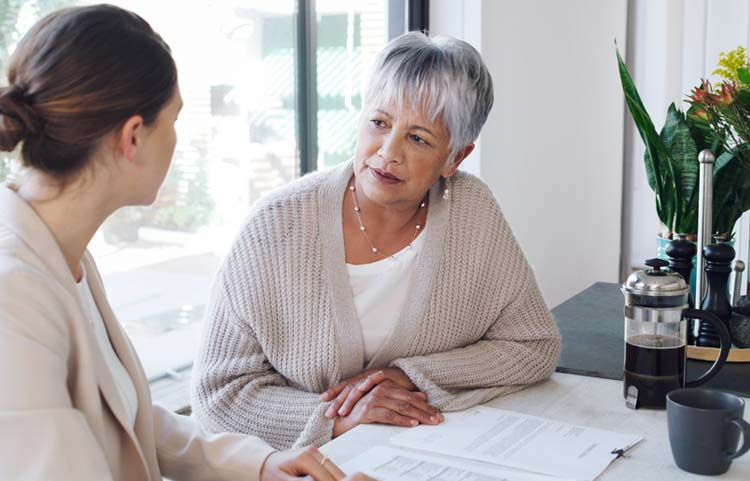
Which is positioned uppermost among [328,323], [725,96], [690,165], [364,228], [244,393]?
[725,96]

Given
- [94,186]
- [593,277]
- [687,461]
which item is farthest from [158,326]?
[593,277]

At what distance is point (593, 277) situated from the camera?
3.95m

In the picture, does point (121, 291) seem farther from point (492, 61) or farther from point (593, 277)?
point (593, 277)

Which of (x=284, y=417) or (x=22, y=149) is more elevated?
(x=22, y=149)

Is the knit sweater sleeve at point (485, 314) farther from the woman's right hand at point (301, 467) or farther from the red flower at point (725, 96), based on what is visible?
the red flower at point (725, 96)

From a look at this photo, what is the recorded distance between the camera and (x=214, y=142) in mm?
2682

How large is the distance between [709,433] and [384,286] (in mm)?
724

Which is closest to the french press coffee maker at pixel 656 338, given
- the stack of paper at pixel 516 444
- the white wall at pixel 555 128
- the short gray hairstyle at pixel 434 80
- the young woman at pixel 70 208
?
the stack of paper at pixel 516 444

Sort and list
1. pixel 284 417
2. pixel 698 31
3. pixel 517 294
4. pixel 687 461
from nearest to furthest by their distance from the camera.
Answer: pixel 687 461 → pixel 284 417 → pixel 517 294 → pixel 698 31

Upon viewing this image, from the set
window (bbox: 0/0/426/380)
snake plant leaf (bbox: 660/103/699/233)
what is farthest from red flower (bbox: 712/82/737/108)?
window (bbox: 0/0/426/380)

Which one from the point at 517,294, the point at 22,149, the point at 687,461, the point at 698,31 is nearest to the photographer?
the point at 22,149

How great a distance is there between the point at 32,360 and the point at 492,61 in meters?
2.53

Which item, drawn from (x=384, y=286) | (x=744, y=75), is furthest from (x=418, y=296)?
(x=744, y=75)

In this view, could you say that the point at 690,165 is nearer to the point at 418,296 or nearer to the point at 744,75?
the point at 744,75
